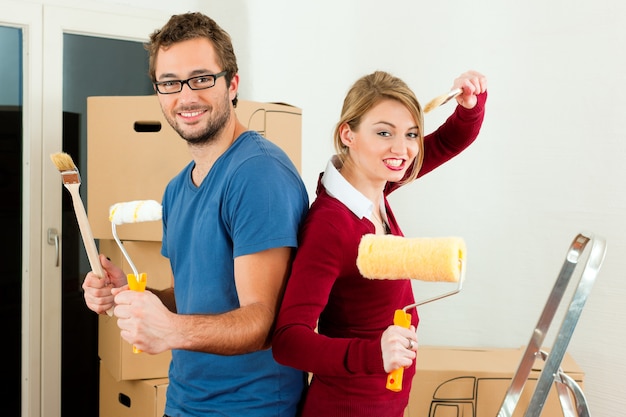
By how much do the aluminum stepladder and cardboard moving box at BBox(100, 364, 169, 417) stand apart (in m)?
1.18

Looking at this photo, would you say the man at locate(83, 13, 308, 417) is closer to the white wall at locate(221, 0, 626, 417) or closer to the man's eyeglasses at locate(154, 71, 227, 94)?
the man's eyeglasses at locate(154, 71, 227, 94)

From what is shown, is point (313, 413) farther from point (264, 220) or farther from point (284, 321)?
point (264, 220)

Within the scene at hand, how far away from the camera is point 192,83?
4.25 feet

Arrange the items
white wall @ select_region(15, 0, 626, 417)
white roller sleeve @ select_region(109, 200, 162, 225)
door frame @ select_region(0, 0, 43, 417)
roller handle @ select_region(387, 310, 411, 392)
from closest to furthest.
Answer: roller handle @ select_region(387, 310, 411, 392)
white roller sleeve @ select_region(109, 200, 162, 225)
white wall @ select_region(15, 0, 626, 417)
door frame @ select_region(0, 0, 43, 417)

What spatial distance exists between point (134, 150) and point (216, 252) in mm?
1070

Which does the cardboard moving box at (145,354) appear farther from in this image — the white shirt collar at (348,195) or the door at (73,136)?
the white shirt collar at (348,195)

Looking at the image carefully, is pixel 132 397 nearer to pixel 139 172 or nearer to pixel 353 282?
pixel 139 172

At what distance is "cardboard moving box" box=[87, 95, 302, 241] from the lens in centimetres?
217

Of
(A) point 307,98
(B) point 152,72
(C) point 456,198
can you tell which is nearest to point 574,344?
(C) point 456,198

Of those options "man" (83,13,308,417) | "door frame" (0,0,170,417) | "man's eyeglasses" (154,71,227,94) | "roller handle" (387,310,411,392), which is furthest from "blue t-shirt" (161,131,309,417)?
"door frame" (0,0,170,417)

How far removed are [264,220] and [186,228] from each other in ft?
0.67

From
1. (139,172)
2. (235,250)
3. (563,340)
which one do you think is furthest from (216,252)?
(139,172)

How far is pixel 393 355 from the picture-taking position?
100cm

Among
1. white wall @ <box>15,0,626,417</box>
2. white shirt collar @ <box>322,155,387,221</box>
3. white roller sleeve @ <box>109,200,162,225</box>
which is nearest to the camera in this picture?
white shirt collar @ <box>322,155,387,221</box>
